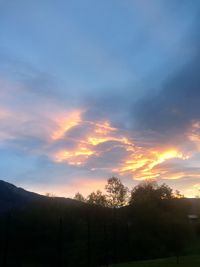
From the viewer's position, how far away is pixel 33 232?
29062mm

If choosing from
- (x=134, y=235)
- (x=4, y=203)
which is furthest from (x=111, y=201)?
(x=134, y=235)

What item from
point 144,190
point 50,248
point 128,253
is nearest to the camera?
point 50,248

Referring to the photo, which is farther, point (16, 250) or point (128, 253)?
point (128, 253)

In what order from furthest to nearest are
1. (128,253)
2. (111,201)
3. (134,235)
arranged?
(111,201)
(134,235)
(128,253)

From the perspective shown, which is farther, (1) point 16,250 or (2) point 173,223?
(2) point 173,223

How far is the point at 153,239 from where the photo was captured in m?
40.0

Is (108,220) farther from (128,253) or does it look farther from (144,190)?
(144,190)

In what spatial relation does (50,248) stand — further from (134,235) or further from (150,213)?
(150,213)

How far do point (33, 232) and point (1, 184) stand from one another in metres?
37.7

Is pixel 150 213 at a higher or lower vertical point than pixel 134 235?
higher

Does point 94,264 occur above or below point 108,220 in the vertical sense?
below

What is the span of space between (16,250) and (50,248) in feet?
10.7

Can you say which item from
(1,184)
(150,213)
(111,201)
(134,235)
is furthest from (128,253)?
(111,201)

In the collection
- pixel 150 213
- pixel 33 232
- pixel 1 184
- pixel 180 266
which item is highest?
pixel 1 184
